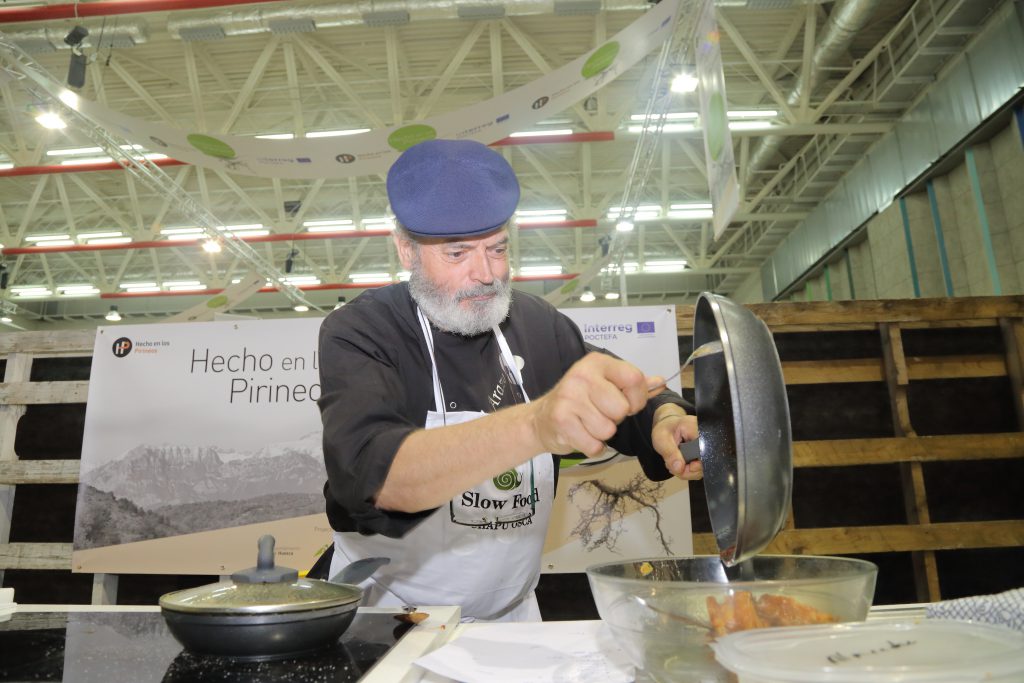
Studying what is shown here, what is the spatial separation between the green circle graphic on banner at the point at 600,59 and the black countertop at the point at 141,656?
4.16 meters

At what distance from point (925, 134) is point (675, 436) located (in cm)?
797

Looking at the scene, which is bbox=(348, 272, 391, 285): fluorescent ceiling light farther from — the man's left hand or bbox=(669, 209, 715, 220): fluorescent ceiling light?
the man's left hand

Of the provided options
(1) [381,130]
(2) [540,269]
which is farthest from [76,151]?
(2) [540,269]

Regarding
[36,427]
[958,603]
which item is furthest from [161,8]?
[958,603]

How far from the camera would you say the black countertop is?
0.79 m

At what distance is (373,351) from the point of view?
1349 mm

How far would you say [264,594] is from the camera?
0.87m

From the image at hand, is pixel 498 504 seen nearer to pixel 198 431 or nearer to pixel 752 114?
pixel 198 431

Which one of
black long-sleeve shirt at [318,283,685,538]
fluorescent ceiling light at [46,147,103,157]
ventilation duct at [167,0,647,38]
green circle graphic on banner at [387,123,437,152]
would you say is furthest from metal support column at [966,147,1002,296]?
fluorescent ceiling light at [46,147,103,157]

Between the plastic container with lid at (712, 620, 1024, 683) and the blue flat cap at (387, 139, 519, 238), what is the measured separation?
98 centimetres

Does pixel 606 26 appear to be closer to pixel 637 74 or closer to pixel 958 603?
pixel 637 74

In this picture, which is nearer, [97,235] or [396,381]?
[396,381]

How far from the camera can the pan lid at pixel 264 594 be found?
0.83 meters

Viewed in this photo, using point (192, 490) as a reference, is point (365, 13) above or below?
above
